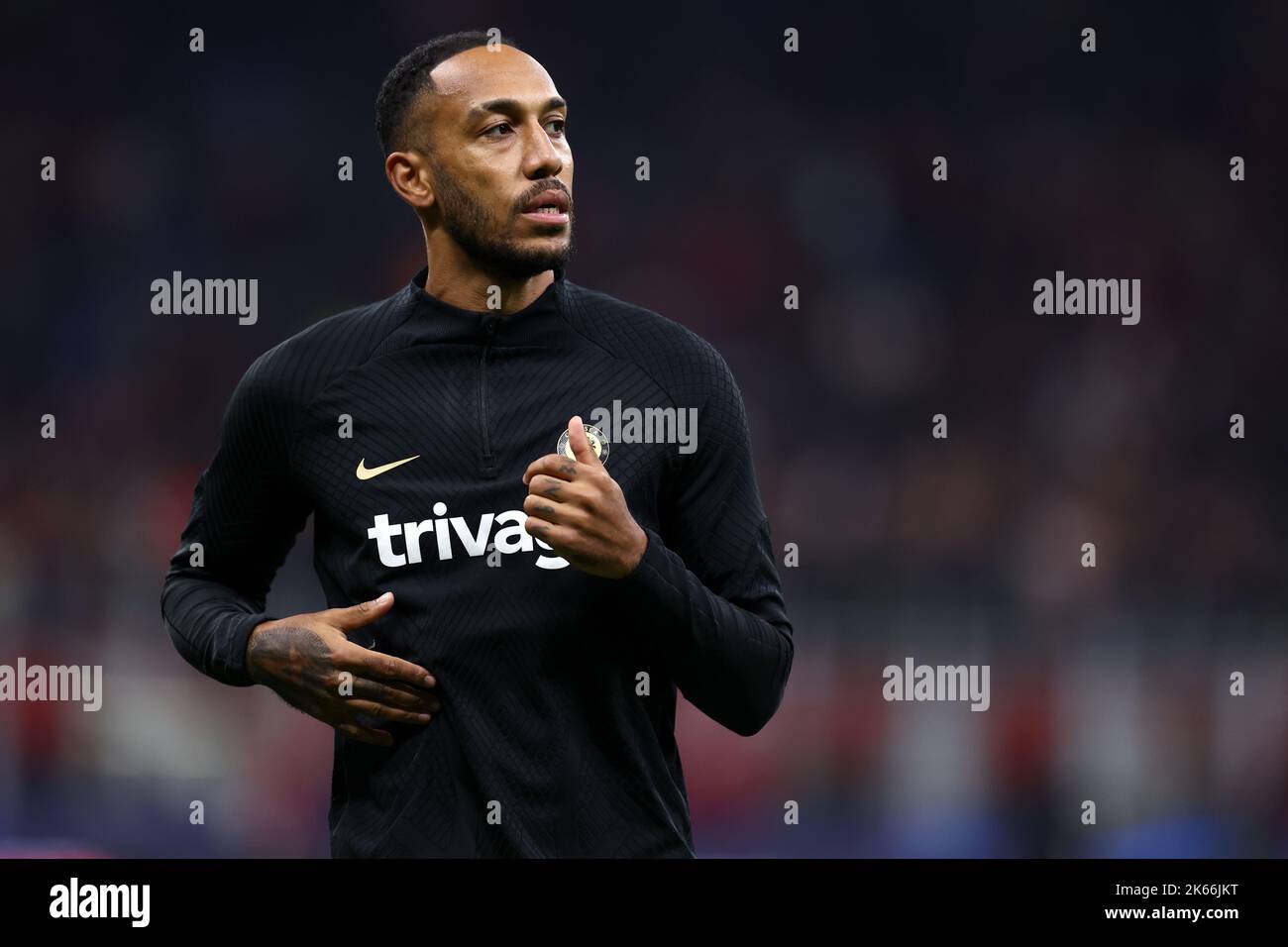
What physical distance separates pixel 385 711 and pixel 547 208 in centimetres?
87

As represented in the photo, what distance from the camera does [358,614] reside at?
7.67 ft

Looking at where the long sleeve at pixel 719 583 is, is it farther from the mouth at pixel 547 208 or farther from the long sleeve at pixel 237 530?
the long sleeve at pixel 237 530

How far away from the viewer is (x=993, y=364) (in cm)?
729

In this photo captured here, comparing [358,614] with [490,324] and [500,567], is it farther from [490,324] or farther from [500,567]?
[490,324]

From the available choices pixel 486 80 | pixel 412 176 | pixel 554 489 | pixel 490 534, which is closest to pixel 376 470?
pixel 490 534

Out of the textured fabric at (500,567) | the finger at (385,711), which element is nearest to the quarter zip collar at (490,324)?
the textured fabric at (500,567)

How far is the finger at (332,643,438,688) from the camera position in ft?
7.51

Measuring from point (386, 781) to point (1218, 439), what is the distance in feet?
19.4

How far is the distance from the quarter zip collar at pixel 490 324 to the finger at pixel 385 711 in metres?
0.64

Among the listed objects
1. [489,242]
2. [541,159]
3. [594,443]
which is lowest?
[594,443]

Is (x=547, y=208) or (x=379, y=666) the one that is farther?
(x=547, y=208)

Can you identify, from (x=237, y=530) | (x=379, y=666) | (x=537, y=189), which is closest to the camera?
(x=379, y=666)

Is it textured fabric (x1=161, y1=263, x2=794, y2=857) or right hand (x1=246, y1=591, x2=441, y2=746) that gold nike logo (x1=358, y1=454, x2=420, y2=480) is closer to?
textured fabric (x1=161, y1=263, x2=794, y2=857)
